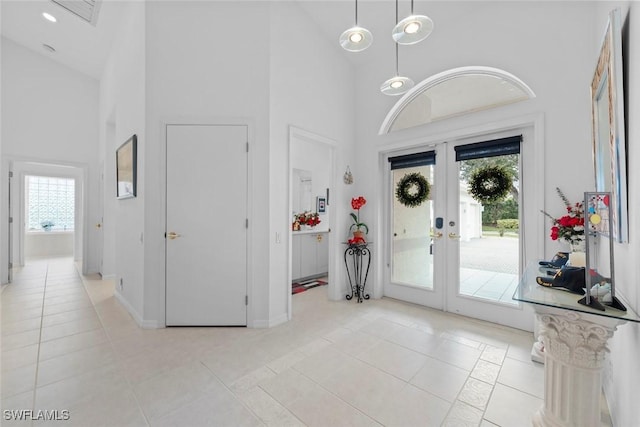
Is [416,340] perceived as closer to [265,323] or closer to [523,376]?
[523,376]

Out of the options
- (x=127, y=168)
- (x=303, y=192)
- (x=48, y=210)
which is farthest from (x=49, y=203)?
(x=303, y=192)

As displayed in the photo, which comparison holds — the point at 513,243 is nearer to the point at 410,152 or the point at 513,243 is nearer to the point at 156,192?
the point at 410,152

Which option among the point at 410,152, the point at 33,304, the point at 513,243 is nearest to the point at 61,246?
the point at 33,304

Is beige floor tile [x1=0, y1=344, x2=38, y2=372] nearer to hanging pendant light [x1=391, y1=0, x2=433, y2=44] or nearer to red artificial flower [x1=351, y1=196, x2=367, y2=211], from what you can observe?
red artificial flower [x1=351, y1=196, x2=367, y2=211]

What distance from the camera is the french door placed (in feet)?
9.34

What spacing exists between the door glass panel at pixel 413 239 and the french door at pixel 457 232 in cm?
1

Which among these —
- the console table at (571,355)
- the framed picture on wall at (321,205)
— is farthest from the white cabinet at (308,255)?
the console table at (571,355)

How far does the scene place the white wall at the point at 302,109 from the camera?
2932 mm

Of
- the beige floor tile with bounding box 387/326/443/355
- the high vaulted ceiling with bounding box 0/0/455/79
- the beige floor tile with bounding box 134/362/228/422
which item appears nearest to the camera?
the beige floor tile with bounding box 134/362/228/422

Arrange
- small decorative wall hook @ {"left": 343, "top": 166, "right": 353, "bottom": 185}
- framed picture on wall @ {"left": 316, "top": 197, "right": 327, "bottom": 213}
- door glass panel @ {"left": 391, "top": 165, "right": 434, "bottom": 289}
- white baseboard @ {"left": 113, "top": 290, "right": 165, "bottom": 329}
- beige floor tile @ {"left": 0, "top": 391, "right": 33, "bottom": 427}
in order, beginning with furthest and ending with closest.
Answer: framed picture on wall @ {"left": 316, "top": 197, "right": 327, "bottom": 213} < small decorative wall hook @ {"left": 343, "top": 166, "right": 353, "bottom": 185} < door glass panel @ {"left": 391, "top": 165, "right": 434, "bottom": 289} < white baseboard @ {"left": 113, "top": 290, "right": 165, "bottom": 329} < beige floor tile @ {"left": 0, "top": 391, "right": 33, "bottom": 427}

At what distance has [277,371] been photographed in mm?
2049

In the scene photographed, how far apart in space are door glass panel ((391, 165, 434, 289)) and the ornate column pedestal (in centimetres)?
208

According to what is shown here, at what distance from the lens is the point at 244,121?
9.30 feet

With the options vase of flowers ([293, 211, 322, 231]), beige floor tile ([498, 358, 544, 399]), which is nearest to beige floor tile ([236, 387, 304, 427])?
beige floor tile ([498, 358, 544, 399])
